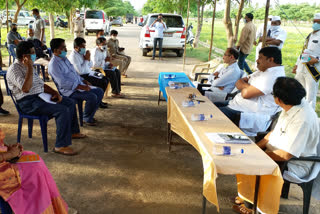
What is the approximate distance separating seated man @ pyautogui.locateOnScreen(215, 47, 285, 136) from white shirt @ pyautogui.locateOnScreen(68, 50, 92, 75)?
10.2 feet

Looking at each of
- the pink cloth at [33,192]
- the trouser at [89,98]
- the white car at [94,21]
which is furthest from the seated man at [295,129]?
the white car at [94,21]

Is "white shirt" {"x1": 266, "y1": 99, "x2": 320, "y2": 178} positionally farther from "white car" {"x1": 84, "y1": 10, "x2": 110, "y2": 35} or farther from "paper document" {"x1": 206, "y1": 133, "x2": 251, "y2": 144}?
"white car" {"x1": 84, "y1": 10, "x2": 110, "y2": 35}

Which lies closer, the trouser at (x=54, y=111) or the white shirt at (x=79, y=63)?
the trouser at (x=54, y=111)

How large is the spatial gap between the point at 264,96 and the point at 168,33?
Answer: 9.65 metres

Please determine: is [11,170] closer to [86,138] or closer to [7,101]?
[86,138]

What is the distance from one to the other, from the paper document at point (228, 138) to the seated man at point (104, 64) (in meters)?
4.34

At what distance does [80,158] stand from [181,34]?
1016 cm

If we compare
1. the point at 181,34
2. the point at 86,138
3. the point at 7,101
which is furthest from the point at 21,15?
the point at 86,138

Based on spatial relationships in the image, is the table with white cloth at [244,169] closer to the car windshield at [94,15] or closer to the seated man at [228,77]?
the seated man at [228,77]

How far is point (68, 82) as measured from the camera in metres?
4.74

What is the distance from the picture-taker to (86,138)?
4711 mm

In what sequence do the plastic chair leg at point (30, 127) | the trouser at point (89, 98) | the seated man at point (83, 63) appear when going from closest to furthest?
the plastic chair leg at point (30, 127) < the trouser at point (89, 98) < the seated man at point (83, 63)

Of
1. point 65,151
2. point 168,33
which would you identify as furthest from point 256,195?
point 168,33

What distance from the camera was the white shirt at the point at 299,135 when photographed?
2600mm
